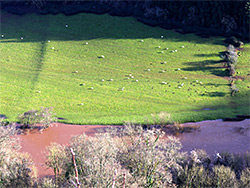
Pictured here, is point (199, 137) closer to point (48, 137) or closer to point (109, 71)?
point (48, 137)

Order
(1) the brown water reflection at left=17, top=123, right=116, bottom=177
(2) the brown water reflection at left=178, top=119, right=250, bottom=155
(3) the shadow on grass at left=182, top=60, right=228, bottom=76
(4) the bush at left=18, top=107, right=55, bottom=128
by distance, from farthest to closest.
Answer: (3) the shadow on grass at left=182, top=60, right=228, bottom=76 → (4) the bush at left=18, top=107, right=55, bottom=128 → (2) the brown water reflection at left=178, top=119, right=250, bottom=155 → (1) the brown water reflection at left=17, top=123, right=116, bottom=177

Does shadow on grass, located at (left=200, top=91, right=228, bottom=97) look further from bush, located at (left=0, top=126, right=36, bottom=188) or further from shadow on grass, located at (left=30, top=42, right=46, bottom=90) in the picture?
bush, located at (left=0, top=126, right=36, bottom=188)

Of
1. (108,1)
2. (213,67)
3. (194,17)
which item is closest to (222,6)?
(194,17)

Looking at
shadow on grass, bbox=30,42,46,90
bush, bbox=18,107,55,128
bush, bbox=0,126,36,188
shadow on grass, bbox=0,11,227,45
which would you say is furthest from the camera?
shadow on grass, bbox=0,11,227,45

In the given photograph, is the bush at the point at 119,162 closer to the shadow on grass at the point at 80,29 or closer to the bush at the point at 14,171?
the bush at the point at 14,171

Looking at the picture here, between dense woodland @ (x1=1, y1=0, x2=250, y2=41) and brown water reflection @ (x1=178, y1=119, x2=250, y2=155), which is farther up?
dense woodland @ (x1=1, y1=0, x2=250, y2=41)

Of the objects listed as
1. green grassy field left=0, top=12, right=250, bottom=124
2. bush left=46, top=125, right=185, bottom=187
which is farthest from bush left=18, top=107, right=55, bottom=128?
bush left=46, top=125, right=185, bottom=187
